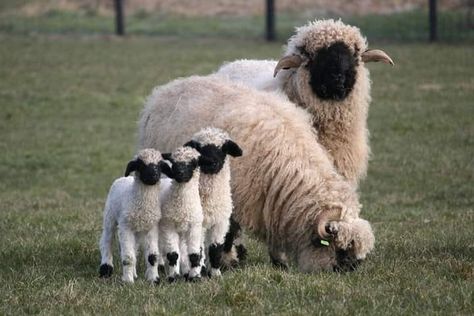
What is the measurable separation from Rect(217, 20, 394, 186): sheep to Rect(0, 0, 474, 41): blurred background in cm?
1996

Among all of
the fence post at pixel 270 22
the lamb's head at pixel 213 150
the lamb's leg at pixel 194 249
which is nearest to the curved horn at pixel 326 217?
A: the lamb's head at pixel 213 150

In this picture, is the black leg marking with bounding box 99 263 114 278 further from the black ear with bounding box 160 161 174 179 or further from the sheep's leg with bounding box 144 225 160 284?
the black ear with bounding box 160 161 174 179

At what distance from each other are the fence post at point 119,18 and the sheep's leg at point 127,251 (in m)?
26.1

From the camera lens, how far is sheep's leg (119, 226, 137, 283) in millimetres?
7637

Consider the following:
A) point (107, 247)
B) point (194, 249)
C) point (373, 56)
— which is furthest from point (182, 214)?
point (373, 56)

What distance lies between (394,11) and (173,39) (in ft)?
29.9

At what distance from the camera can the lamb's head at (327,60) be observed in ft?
32.3

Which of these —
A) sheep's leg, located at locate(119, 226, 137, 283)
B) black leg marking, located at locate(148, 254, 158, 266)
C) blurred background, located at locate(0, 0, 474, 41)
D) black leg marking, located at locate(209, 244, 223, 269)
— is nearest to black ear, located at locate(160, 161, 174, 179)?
sheep's leg, located at locate(119, 226, 137, 283)

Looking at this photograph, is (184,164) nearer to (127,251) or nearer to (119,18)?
(127,251)

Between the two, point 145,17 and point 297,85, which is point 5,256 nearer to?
point 297,85

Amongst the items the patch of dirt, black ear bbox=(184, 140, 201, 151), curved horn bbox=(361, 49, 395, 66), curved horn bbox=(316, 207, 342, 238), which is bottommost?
the patch of dirt

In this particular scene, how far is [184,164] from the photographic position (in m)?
7.41

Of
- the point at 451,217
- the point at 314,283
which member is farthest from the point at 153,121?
the point at 451,217

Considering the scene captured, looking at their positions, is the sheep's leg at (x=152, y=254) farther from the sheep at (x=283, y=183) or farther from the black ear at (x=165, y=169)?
the sheep at (x=283, y=183)
